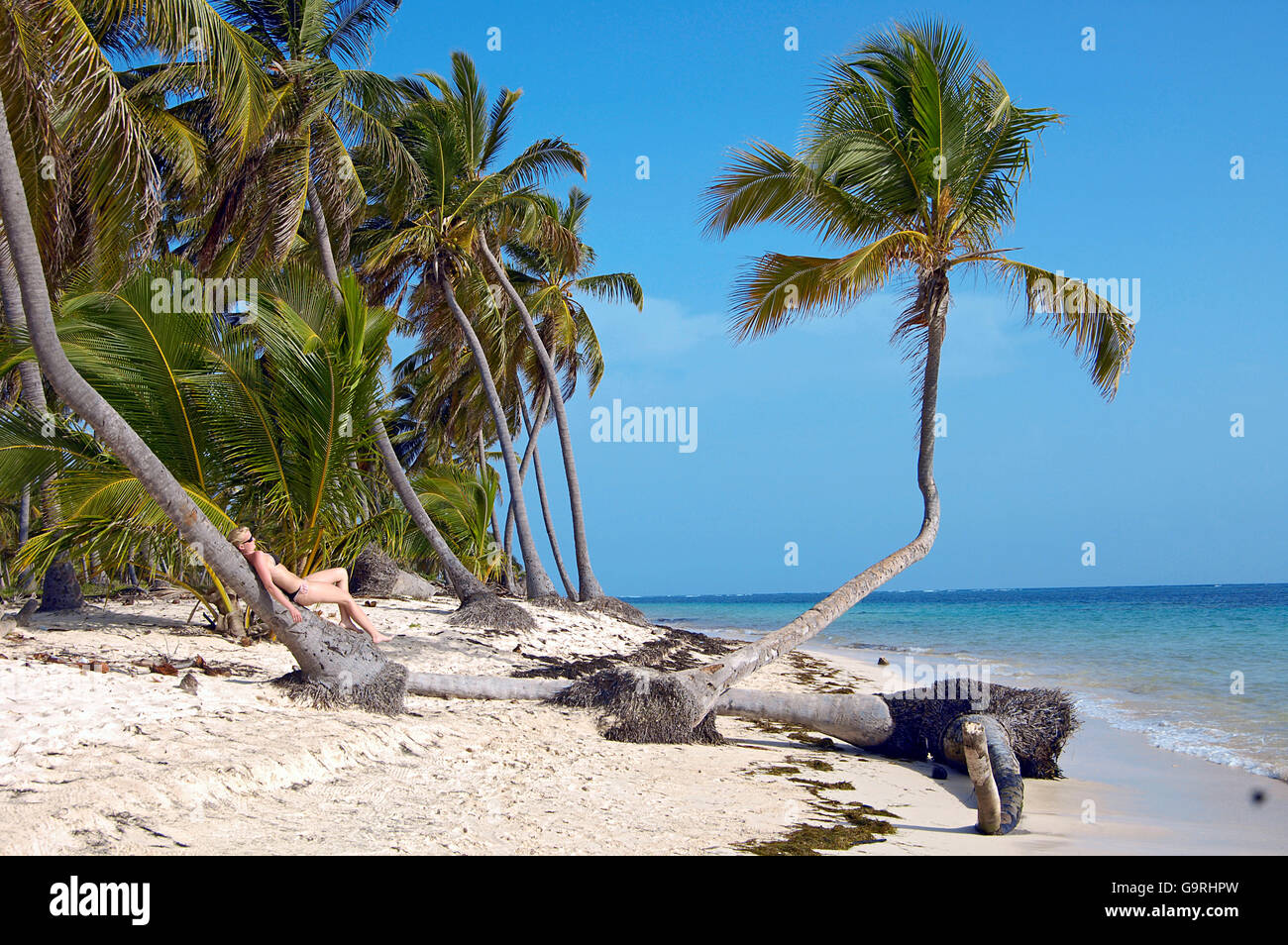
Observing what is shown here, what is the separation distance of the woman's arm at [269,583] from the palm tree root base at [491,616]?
17.7ft

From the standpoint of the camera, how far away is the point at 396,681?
255 inches

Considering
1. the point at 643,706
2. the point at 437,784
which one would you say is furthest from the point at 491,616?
the point at 437,784

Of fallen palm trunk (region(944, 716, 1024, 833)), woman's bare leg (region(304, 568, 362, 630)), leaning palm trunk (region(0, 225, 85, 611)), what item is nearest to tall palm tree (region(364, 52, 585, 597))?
leaning palm trunk (region(0, 225, 85, 611))

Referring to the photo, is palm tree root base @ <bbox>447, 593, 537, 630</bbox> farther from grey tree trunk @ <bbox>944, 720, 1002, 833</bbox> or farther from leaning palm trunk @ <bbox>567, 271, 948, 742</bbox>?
grey tree trunk @ <bbox>944, 720, 1002, 833</bbox>

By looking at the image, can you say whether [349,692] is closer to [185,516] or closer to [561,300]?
[185,516]

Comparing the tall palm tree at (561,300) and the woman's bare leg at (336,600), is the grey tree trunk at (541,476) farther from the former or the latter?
the woman's bare leg at (336,600)

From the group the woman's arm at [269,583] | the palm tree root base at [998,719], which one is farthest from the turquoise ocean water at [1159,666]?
the woman's arm at [269,583]

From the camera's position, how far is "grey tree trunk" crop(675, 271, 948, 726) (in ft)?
24.9

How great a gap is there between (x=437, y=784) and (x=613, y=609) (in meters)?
12.0

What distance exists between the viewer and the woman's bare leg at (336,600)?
254 inches

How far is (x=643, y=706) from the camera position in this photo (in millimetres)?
7109

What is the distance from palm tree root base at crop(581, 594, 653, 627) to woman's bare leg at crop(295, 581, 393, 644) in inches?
357
